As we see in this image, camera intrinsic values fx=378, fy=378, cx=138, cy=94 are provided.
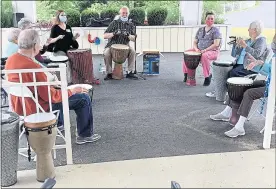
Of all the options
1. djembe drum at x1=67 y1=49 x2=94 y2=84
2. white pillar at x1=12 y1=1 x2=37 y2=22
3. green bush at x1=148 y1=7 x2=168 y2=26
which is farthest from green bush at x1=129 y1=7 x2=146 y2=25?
djembe drum at x1=67 y1=49 x2=94 y2=84

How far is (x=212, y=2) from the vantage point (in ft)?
30.1

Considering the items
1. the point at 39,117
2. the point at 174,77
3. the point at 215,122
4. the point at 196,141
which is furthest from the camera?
the point at 174,77

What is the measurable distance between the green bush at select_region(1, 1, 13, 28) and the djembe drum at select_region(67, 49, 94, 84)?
10.3ft

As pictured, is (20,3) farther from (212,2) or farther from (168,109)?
(168,109)

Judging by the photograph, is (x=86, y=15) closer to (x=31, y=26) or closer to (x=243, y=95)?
(x=31, y=26)

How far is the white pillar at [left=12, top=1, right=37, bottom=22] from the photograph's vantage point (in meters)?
8.30

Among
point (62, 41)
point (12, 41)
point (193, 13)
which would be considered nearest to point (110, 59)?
point (62, 41)

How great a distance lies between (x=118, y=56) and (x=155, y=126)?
2.29 metres

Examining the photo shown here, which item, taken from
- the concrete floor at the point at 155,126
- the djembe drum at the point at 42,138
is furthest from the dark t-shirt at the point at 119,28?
the djembe drum at the point at 42,138

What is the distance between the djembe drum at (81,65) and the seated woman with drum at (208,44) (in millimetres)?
1539

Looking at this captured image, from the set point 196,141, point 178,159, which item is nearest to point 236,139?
point 196,141

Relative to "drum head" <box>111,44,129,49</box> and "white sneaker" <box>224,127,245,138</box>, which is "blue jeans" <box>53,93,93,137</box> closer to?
"white sneaker" <box>224,127,245,138</box>

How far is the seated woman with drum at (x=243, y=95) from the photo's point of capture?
150 inches

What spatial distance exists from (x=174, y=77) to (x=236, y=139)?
276 centimetres
